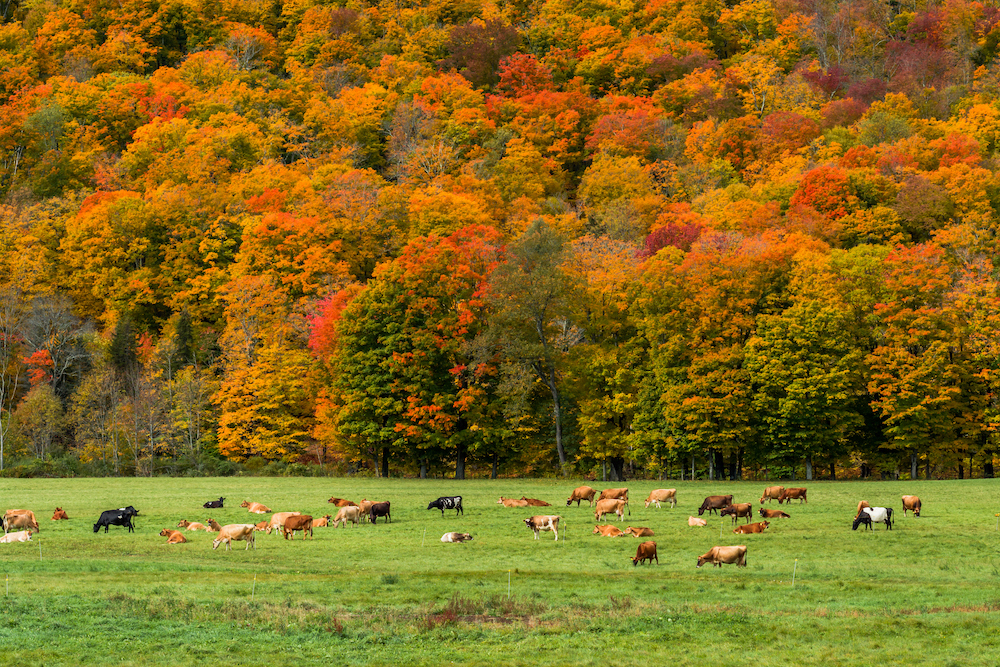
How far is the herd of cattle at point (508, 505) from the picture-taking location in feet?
129

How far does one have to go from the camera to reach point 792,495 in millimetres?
51469

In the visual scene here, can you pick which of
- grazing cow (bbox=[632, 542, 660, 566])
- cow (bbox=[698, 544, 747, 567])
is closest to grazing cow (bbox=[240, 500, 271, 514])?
grazing cow (bbox=[632, 542, 660, 566])

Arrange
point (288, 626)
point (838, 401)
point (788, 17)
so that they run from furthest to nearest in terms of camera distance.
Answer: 1. point (788, 17)
2. point (838, 401)
3. point (288, 626)

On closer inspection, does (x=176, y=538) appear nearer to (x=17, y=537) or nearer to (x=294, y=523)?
(x=294, y=523)

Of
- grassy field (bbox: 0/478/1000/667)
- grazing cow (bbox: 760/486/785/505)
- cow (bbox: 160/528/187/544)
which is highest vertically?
grazing cow (bbox: 760/486/785/505)

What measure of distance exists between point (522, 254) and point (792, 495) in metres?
30.9

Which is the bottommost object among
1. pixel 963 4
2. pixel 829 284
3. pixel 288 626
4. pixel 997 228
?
pixel 288 626

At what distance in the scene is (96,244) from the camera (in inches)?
4488

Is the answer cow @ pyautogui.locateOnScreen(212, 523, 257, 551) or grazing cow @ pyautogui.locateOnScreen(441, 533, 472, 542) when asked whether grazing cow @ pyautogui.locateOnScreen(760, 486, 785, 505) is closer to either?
grazing cow @ pyautogui.locateOnScreen(441, 533, 472, 542)

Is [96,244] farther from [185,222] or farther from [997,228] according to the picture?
[997,228]

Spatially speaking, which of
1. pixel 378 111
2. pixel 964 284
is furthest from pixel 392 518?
pixel 378 111

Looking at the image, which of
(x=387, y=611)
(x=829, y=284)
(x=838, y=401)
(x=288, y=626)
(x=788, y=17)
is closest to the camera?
(x=288, y=626)

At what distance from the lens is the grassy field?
2278 cm

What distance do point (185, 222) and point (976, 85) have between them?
10234 cm
